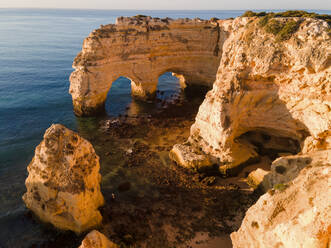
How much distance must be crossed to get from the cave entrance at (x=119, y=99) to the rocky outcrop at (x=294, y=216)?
24934 millimetres

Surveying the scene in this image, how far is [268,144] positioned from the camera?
21.2 meters

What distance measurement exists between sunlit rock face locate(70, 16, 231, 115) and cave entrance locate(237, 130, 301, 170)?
684 inches

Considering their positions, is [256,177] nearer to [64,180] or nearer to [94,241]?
→ [94,241]

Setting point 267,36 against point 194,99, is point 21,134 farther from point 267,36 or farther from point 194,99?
point 267,36

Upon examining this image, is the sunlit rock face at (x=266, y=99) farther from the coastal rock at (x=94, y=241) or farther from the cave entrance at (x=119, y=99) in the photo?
the cave entrance at (x=119, y=99)

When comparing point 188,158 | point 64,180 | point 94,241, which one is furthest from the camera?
point 188,158

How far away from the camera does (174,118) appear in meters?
30.2

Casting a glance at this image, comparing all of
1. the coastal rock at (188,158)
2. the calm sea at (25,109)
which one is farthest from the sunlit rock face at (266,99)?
the calm sea at (25,109)

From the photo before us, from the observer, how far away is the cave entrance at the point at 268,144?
20.1 meters

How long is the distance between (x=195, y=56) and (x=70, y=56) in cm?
3772

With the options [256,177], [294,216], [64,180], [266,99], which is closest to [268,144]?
[256,177]

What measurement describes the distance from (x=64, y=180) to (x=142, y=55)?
901 inches

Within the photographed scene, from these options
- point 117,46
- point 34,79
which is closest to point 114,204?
point 117,46

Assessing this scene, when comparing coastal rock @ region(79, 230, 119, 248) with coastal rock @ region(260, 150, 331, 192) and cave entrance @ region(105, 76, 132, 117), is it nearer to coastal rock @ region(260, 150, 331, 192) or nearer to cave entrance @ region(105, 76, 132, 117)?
coastal rock @ region(260, 150, 331, 192)
